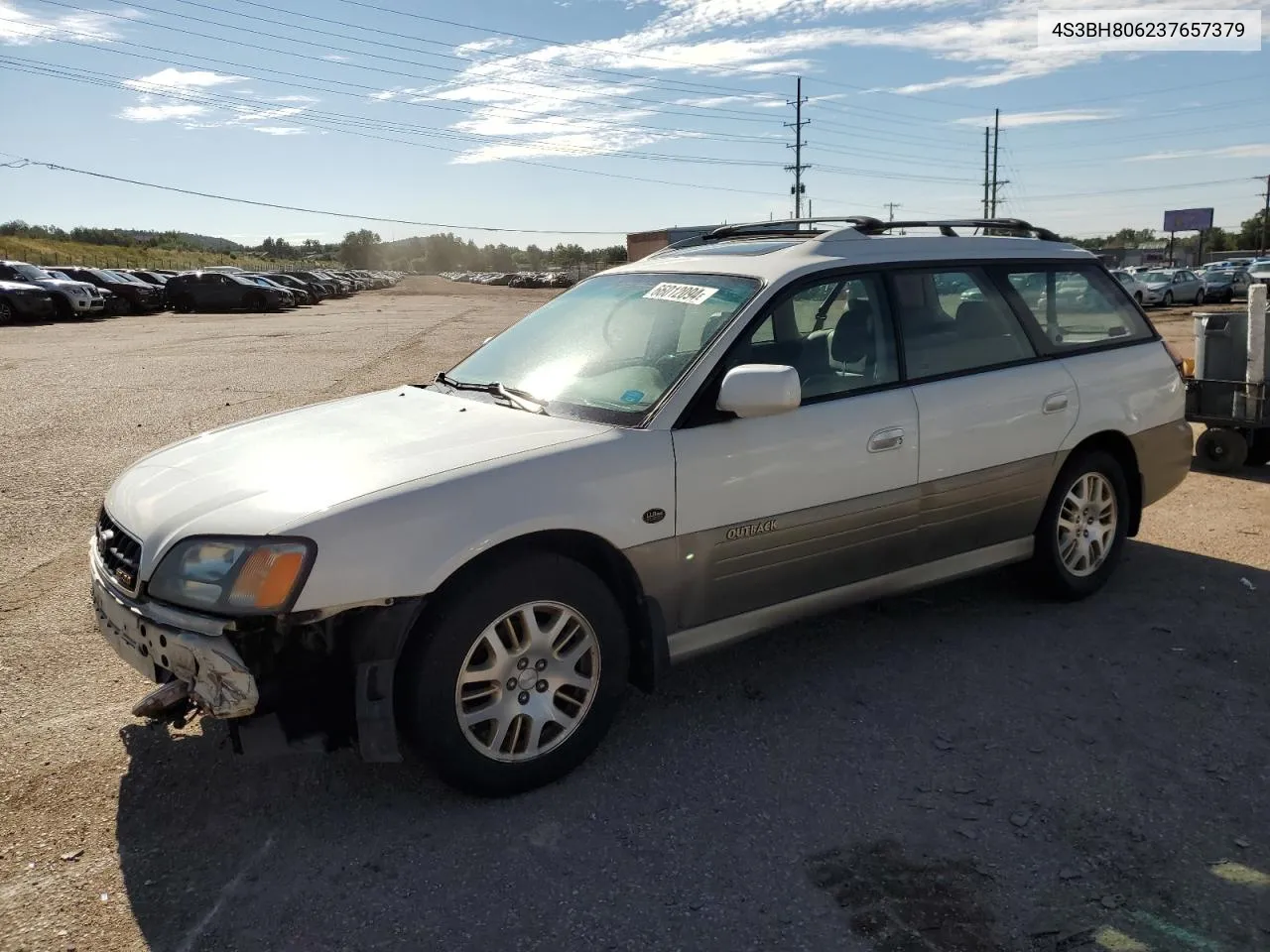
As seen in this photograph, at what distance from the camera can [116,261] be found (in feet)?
258

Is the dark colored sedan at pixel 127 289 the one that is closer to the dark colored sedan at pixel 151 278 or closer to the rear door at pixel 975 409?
the dark colored sedan at pixel 151 278

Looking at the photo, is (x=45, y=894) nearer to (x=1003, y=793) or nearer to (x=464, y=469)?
(x=464, y=469)

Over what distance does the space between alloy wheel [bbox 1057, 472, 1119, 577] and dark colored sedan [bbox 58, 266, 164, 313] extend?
35.5 metres

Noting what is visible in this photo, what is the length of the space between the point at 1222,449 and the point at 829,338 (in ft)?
18.0

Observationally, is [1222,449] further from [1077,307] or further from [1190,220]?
[1190,220]

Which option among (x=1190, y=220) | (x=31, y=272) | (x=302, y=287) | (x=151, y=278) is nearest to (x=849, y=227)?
(x=31, y=272)

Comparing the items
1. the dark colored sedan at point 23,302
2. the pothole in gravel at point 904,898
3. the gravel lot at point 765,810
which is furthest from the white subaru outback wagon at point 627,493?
the dark colored sedan at point 23,302

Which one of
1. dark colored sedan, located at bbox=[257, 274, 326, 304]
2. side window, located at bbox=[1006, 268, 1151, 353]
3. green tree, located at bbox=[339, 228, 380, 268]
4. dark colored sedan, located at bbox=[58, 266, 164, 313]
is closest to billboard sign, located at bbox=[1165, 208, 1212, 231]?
dark colored sedan, located at bbox=[257, 274, 326, 304]

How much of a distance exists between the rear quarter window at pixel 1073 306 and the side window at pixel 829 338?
93cm

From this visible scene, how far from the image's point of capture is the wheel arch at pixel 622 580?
10.4 ft

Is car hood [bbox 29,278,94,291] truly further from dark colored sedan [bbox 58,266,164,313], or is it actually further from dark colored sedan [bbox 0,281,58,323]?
dark colored sedan [bbox 58,266,164,313]

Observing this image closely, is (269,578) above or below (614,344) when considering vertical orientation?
below

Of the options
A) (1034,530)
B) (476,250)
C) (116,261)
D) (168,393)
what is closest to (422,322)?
(168,393)

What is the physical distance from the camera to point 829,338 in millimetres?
4035
